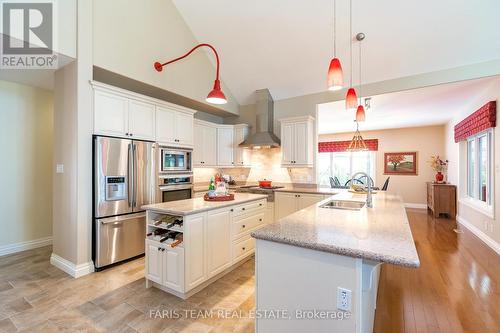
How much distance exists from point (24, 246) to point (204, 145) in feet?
10.6

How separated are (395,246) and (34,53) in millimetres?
4017

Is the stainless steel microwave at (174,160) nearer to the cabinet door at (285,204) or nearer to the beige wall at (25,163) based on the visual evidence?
the cabinet door at (285,204)

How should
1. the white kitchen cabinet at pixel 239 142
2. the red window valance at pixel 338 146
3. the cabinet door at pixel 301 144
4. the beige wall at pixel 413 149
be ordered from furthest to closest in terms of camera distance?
the red window valance at pixel 338 146, the beige wall at pixel 413 149, the white kitchen cabinet at pixel 239 142, the cabinet door at pixel 301 144

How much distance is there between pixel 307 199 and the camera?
3873 millimetres

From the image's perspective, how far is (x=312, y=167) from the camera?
15.0 ft

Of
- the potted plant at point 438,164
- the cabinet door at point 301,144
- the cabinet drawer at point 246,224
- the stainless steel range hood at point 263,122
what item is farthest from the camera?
the potted plant at point 438,164

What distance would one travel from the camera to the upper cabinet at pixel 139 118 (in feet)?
9.37

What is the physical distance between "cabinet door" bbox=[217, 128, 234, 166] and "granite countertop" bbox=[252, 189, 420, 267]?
3199 millimetres

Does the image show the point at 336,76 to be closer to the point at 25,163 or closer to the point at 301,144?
the point at 301,144

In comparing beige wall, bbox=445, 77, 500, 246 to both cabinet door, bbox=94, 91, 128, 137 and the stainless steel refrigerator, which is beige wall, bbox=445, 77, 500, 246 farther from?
cabinet door, bbox=94, 91, 128, 137

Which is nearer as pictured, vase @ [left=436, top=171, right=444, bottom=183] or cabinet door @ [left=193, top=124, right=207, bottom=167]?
cabinet door @ [left=193, top=124, right=207, bottom=167]

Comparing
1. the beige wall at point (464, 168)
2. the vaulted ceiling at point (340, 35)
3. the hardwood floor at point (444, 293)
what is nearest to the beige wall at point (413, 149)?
the beige wall at point (464, 168)

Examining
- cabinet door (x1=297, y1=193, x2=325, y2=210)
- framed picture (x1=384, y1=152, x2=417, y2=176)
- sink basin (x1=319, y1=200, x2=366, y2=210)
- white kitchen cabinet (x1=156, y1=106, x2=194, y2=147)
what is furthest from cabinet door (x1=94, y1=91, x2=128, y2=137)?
framed picture (x1=384, y1=152, x2=417, y2=176)

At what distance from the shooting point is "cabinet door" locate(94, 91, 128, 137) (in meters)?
2.81
